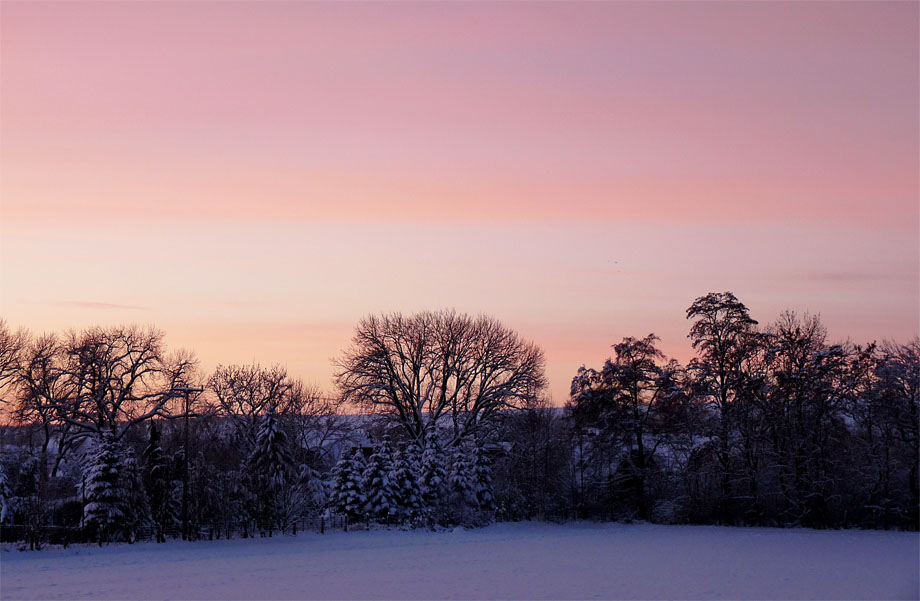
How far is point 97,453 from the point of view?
41.7 meters

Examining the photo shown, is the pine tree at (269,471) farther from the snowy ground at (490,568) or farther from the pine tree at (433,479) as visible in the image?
→ the pine tree at (433,479)

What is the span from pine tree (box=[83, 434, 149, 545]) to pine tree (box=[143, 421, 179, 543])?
2.00 m

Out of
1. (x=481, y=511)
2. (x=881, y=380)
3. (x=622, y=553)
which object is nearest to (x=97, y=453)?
(x=481, y=511)

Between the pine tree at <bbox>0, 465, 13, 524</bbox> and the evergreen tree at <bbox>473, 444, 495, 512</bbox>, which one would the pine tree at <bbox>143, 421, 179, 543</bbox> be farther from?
the evergreen tree at <bbox>473, 444, 495, 512</bbox>

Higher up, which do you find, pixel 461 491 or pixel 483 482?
pixel 483 482

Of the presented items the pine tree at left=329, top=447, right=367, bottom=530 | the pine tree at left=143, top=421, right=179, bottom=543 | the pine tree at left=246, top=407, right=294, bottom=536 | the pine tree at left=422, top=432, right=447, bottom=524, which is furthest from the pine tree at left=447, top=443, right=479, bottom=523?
the pine tree at left=143, top=421, right=179, bottom=543

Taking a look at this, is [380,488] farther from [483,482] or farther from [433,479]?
[483,482]

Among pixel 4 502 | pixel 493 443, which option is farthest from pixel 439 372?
pixel 4 502

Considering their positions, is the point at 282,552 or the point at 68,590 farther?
the point at 282,552

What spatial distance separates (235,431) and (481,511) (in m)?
24.2

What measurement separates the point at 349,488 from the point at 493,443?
13.1 meters

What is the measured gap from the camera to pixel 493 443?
6031cm

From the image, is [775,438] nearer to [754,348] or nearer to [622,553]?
[754,348]

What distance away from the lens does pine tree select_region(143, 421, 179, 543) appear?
145ft
